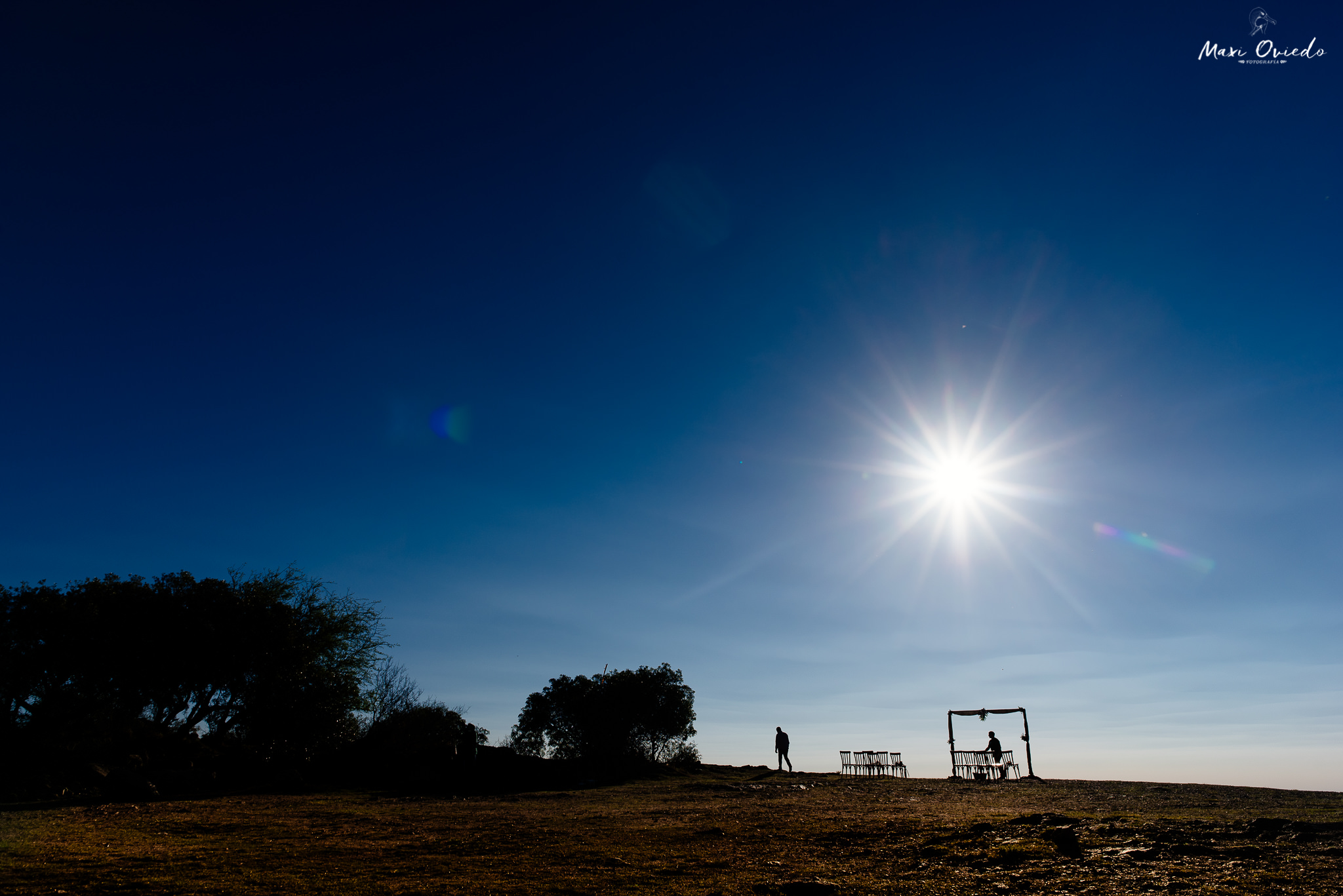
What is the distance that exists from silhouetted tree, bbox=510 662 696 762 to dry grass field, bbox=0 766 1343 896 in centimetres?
4281

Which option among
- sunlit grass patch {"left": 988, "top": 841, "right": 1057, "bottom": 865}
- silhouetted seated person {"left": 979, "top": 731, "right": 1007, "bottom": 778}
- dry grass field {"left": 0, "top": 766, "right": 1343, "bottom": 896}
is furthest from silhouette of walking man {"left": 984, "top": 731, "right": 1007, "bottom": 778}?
sunlit grass patch {"left": 988, "top": 841, "right": 1057, "bottom": 865}

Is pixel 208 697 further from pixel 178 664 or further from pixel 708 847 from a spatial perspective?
pixel 708 847

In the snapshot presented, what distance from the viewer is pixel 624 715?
62344 millimetres

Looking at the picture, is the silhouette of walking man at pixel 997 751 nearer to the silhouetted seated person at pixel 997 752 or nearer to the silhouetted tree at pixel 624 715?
the silhouetted seated person at pixel 997 752

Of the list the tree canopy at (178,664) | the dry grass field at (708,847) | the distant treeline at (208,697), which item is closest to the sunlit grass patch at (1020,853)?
the dry grass field at (708,847)

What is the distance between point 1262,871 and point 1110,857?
1.77 m

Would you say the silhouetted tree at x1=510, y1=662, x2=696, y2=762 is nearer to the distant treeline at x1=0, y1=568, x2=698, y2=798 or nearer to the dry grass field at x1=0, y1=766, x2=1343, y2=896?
the distant treeline at x1=0, y1=568, x2=698, y2=798

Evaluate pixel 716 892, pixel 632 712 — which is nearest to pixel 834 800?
pixel 716 892

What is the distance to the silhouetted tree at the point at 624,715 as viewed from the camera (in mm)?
62312

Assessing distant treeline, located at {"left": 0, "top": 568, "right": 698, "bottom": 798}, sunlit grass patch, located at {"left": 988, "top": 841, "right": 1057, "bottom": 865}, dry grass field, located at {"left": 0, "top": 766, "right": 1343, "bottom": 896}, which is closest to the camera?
dry grass field, located at {"left": 0, "top": 766, "right": 1343, "bottom": 896}

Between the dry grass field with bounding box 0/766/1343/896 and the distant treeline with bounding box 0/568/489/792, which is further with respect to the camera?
the distant treeline with bounding box 0/568/489/792

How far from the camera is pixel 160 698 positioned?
35.2m

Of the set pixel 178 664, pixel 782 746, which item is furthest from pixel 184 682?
pixel 782 746

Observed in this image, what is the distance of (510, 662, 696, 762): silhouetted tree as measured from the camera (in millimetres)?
62312
